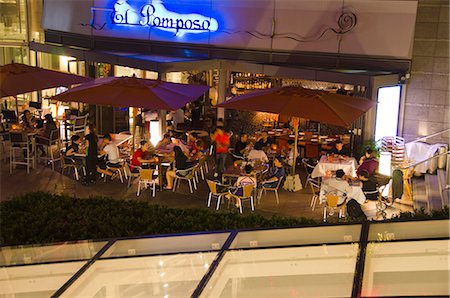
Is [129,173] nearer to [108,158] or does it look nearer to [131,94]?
[108,158]

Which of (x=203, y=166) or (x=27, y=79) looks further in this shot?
(x=203, y=166)

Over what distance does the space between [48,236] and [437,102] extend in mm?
11675

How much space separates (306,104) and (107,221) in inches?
195

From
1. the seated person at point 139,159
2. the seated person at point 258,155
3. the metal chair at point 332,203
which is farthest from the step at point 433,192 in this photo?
the seated person at point 139,159

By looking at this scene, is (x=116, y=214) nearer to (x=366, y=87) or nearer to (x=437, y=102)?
(x=366, y=87)

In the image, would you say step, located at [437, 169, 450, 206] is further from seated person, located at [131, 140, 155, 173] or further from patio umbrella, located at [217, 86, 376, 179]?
seated person, located at [131, 140, 155, 173]

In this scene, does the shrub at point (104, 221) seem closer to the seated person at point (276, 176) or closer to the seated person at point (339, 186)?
the seated person at point (339, 186)

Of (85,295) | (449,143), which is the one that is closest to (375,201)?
(449,143)

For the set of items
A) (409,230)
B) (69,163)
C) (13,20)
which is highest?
(13,20)

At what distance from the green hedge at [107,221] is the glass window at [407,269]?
244 cm

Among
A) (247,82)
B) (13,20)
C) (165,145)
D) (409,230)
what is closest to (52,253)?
(409,230)

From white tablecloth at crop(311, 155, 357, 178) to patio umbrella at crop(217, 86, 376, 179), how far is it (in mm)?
1593

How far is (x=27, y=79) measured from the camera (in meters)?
14.8

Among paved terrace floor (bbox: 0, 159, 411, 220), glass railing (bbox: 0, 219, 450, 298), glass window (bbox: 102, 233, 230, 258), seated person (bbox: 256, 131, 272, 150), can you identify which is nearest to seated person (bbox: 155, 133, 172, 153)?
paved terrace floor (bbox: 0, 159, 411, 220)
